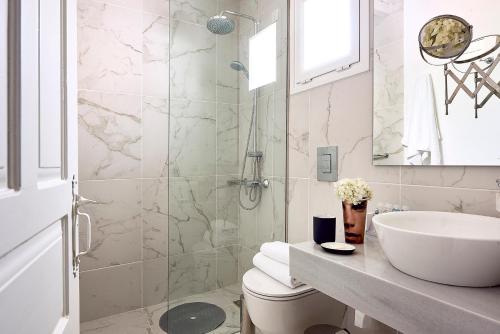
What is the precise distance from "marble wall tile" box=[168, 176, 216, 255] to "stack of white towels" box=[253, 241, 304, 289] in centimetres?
48

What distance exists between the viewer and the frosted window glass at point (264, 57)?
2.05 meters

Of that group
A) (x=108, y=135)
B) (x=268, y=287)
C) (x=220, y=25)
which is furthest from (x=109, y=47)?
(x=268, y=287)

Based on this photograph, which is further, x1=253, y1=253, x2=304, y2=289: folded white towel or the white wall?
x1=253, y1=253, x2=304, y2=289: folded white towel

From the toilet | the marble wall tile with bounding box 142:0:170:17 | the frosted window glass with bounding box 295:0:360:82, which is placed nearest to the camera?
the toilet

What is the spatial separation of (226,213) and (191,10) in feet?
4.58

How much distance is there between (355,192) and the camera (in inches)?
46.6

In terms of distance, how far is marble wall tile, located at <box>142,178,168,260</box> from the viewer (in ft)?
7.63

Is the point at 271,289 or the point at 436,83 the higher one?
the point at 436,83

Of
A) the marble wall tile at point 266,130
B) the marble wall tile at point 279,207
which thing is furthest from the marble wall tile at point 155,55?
the marble wall tile at point 279,207

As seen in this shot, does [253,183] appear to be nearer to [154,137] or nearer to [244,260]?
[244,260]

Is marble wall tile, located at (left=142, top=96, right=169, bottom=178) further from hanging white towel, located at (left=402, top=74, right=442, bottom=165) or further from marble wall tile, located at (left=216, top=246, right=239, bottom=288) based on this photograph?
hanging white towel, located at (left=402, top=74, right=442, bottom=165)

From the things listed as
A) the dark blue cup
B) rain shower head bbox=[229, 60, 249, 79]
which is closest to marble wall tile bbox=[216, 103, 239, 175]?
rain shower head bbox=[229, 60, 249, 79]

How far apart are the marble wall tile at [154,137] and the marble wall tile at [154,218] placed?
0.31 feet

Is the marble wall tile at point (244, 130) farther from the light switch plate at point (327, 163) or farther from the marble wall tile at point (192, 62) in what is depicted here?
the light switch plate at point (327, 163)
